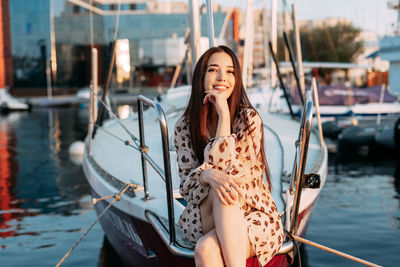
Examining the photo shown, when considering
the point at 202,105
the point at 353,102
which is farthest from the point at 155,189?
the point at 353,102

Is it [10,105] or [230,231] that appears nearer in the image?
[230,231]

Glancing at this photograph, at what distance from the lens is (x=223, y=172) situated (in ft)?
9.57

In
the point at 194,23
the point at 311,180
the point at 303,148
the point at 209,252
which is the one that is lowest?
the point at 209,252

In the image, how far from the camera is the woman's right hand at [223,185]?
9.10 feet

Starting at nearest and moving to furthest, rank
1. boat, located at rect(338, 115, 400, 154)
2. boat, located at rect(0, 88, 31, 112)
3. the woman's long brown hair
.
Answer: the woman's long brown hair, boat, located at rect(338, 115, 400, 154), boat, located at rect(0, 88, 31, 112)

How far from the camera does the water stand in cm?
600

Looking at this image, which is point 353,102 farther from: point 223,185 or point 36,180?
point 223,185

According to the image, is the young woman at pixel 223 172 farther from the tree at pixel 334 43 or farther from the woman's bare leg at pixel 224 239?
the tree at pixel 334 43

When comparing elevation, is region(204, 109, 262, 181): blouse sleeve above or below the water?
above

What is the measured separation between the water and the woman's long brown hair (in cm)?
296

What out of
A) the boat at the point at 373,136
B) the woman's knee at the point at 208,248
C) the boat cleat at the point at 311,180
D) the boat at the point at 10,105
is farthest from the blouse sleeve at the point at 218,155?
the boat at the point at 10,105

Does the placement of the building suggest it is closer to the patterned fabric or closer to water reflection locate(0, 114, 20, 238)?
water reflection locate(0, 114, 20, 238)

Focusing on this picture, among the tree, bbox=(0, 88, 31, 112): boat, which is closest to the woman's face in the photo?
bbox=(0, 88, 31, 112): boat

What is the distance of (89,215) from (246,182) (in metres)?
5.12
